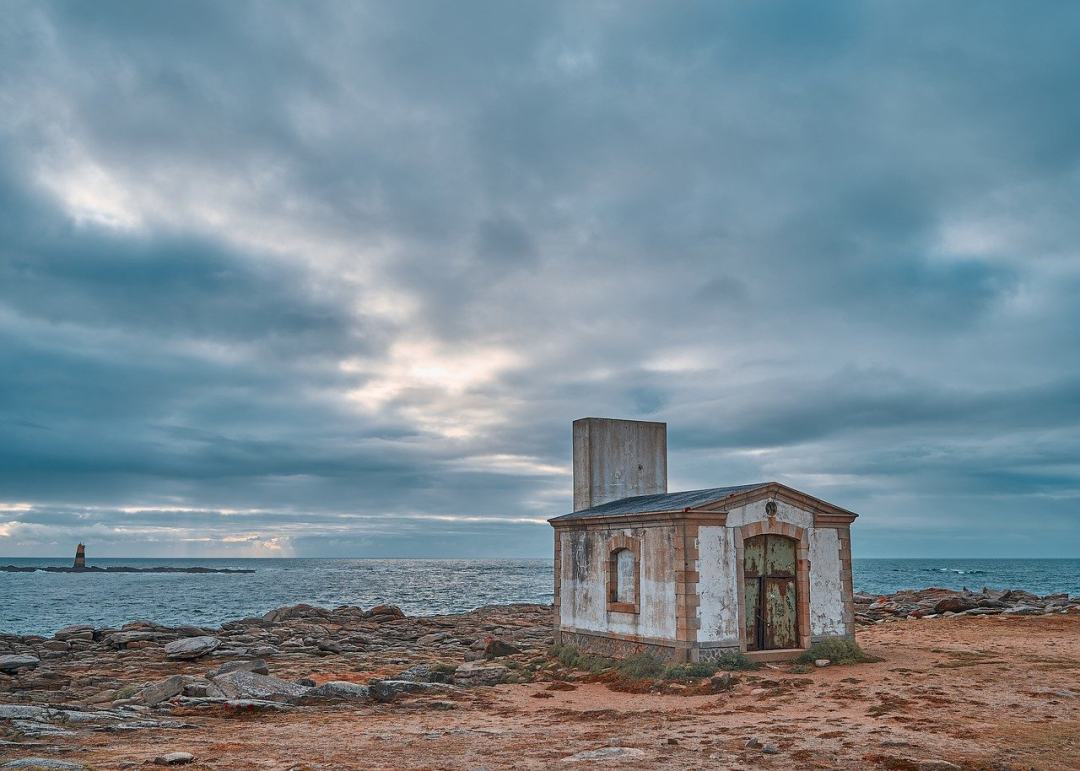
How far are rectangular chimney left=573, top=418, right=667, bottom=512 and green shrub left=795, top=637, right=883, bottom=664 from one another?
6568 millimetres

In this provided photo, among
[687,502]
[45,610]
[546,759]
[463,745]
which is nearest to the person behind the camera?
[546,759]

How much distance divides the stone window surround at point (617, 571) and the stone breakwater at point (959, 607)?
13690 millimetres

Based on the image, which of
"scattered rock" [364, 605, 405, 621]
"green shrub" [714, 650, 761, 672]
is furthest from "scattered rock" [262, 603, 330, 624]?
"green shrub" [714, 650, 761, 672]

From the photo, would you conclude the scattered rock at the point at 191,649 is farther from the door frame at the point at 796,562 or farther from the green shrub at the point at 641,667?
the door frame at the point at 796,562

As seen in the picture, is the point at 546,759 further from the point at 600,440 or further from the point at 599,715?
the point at 600,440

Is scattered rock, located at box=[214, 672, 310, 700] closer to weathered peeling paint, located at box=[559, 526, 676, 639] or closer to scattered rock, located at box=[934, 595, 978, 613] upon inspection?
weathered peeling paint, located at box=[559, 526, 676, 639]

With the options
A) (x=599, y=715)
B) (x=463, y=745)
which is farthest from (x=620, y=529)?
(x=463, y=745)

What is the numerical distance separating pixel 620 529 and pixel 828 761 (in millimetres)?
9448

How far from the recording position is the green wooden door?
17391 millimetres

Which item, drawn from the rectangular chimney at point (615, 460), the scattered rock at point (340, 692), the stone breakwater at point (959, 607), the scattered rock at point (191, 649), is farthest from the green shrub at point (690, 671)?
the stone breakwater at point (959, 607)

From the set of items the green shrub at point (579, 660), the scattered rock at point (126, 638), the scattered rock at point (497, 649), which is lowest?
the scattered rock at point (126, 638)

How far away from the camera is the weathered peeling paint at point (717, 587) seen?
1667 centimetres

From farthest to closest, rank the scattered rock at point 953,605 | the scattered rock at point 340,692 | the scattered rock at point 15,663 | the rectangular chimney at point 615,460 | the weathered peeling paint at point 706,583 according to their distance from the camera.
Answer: the scattered rock at point 953,605 < the rectangular chimney at point 615,460 < the scattered rock at point 15,663 < the weathered peeling paint at point 706,583 < the scattered rock at point 340,692

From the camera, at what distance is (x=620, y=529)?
18.6m
